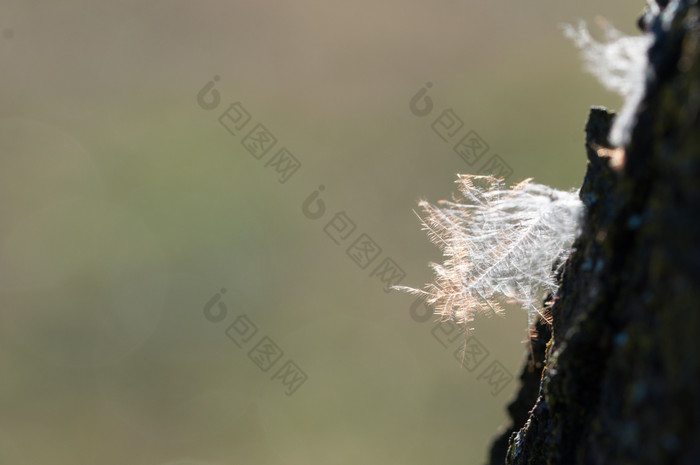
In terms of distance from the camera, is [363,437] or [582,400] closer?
[582,400]

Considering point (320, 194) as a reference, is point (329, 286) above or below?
below

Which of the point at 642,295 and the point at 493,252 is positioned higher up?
the point at 493,252

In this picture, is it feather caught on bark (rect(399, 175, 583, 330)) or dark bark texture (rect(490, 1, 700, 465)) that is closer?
dark bark texture (rect(490, 1, 700, 465))

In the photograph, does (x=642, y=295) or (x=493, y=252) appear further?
(x=493, y=252)

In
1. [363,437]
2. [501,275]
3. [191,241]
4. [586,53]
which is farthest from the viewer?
[191,241]

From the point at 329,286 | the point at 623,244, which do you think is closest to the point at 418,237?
the point at 329,286

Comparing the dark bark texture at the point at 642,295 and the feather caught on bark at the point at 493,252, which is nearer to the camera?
the dark bark texture at the point at 642,295

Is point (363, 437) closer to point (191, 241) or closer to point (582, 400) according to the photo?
point (191, 241)

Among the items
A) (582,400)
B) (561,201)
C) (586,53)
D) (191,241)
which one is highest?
(191,241)
